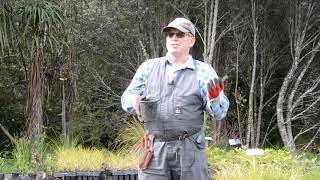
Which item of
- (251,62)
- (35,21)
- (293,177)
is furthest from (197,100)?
(251,62)

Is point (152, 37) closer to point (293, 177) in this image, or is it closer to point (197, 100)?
point (293, 177)

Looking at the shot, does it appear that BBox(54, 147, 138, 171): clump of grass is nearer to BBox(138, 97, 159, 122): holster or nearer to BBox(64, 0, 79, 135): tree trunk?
BBox(64, 0, 79, 135): tree trunk

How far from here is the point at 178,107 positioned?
101 inches

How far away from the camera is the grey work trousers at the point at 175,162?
2.56 meters

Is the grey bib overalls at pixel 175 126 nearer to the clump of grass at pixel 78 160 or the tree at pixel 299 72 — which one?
the clump of grass at pixel 78 160

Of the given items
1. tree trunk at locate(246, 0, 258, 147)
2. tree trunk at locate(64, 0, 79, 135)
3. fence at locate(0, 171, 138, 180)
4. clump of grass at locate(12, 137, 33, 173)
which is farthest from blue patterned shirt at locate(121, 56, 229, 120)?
tree trunk at locate(246, 0, 258, 147)

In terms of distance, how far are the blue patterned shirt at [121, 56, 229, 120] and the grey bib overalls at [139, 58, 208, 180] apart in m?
0.03

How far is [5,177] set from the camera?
5.45 metres

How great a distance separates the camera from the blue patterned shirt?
259 centimetres

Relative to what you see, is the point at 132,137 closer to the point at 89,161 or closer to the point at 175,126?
the point at 89,161

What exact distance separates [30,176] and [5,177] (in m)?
0.25

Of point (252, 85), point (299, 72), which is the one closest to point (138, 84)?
point (252, 85)

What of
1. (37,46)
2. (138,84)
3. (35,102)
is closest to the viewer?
(138,84)

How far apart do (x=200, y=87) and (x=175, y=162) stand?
0.39m
